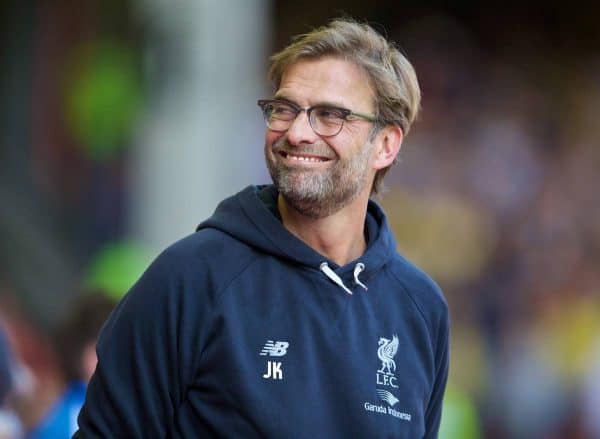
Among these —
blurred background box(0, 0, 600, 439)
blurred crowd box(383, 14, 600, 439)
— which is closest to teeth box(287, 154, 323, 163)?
blurred background box(0, 0, 600, 439)

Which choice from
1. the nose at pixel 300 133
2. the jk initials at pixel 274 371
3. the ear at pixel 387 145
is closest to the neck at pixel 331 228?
the ear at pixel 387 145

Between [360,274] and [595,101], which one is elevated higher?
[360,274]

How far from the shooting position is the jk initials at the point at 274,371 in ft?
10.6

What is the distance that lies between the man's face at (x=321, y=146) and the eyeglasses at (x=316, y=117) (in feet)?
0.04

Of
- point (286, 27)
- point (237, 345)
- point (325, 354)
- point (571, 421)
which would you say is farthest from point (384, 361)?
point (286, 27)

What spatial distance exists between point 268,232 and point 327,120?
0.31m

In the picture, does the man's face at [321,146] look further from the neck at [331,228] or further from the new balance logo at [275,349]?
the new balance logo at [275,349]

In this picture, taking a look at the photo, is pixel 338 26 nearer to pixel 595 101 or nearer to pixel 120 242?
pixel 120 242

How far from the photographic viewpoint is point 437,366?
11.9ft

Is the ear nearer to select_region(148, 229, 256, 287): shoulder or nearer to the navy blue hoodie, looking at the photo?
the navy blue hoodie

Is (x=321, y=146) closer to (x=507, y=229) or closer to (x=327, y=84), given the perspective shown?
(x=327, y=84)

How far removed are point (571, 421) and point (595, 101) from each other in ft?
9.95

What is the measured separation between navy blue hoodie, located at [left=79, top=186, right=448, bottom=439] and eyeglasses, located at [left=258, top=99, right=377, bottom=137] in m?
0.24

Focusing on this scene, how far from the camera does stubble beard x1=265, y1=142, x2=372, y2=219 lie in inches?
131
